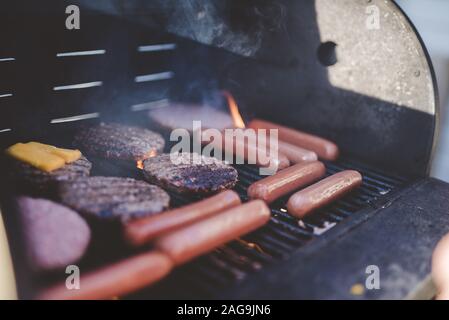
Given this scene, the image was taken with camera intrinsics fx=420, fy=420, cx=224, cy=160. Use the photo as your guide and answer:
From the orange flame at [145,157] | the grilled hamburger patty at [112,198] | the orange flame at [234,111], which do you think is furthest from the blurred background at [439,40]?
the grilled hamburger patty at [112,198]

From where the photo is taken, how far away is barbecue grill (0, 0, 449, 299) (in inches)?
89.7

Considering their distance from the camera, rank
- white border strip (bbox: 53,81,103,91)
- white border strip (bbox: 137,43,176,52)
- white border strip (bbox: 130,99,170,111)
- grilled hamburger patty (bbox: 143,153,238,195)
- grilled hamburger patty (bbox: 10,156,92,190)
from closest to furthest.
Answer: grilled hamburger patty (bbox: 10,156,92,190) < grilled hamburger patty (bbox: 143,153,238,195) < white border strip (bbox: 53,81,103,91) < white border strip (bbox: 137,43,176,52) < white border strip (bbox: 130,99,170,111)

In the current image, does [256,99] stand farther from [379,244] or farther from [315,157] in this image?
[379,244]

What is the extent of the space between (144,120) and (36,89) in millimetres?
1138

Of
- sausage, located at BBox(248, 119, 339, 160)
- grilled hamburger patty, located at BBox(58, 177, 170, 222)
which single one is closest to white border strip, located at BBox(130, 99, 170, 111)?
sausage, located at BBox(248, 119, 339, 160)

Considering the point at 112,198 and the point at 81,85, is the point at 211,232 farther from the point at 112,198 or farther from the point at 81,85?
the point at 81,85

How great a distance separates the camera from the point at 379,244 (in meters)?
2.48

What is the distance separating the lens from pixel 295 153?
362cm

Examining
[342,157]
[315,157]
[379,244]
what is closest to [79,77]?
[315,157]

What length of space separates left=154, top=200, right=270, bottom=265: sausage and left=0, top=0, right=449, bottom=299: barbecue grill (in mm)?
136

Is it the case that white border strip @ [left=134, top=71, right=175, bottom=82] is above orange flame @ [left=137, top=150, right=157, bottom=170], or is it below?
above

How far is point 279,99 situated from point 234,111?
1.58 feet

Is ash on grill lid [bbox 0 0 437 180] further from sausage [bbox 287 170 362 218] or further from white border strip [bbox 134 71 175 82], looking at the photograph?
sausage [bbox 287 170 362 218]

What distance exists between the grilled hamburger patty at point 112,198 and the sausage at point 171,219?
122 mm
